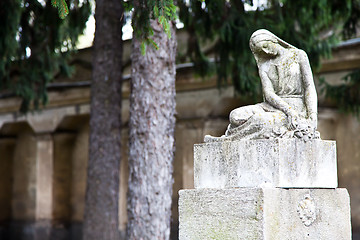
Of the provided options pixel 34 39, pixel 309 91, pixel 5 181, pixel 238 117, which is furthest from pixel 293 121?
pixel 5 181

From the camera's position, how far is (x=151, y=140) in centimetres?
823

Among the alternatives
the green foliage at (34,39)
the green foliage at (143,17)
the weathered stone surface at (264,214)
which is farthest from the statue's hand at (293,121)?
the green foliage at (34,39)

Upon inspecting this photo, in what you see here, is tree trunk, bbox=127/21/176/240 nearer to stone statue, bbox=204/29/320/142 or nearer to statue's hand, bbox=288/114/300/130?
stone statue, bbox=204/29/320/142

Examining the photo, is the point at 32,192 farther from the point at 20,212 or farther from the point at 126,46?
the point at 126,46

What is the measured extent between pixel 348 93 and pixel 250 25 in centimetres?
207

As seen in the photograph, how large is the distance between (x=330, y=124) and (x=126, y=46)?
5.04 m

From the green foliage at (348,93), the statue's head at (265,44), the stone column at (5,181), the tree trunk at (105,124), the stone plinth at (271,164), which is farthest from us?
the stone column at (5,181)

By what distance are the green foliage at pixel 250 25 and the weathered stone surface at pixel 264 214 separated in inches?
185

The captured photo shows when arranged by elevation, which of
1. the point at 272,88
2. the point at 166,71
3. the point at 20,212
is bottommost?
the point at 20,212

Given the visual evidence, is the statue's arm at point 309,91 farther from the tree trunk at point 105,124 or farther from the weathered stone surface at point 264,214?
the tree trunk at point 105,124

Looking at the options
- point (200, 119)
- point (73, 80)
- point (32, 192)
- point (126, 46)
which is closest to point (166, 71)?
point (200, 119)

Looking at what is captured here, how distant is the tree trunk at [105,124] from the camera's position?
384 inches

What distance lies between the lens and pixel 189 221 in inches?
231

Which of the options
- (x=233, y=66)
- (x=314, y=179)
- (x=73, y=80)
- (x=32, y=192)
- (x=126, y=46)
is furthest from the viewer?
(x=32, y=192)
